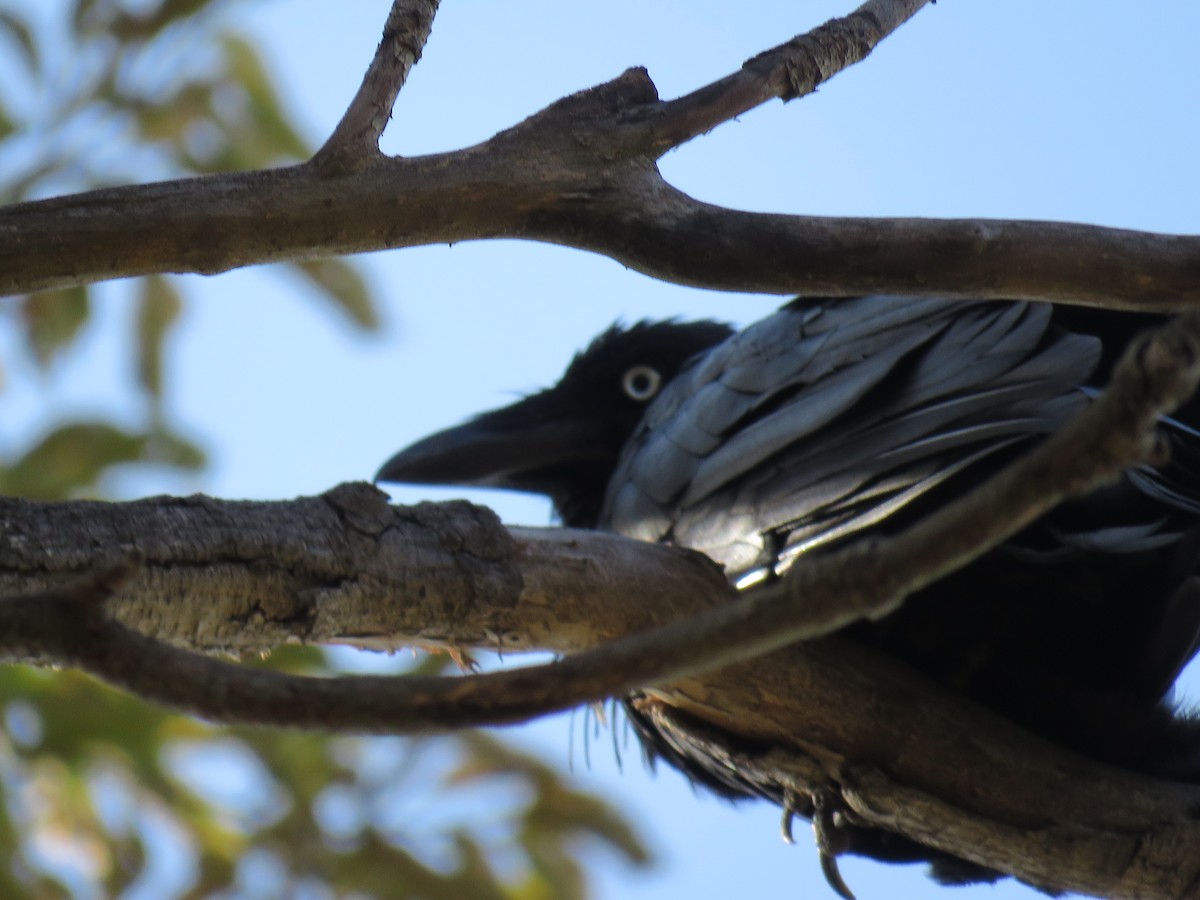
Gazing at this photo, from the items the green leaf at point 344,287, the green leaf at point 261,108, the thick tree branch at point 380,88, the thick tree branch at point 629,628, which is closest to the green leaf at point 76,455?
the green leaf at point 344,287

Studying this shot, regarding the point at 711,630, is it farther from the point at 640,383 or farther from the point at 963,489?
the point at 640,383

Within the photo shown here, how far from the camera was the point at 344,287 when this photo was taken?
5.30 m

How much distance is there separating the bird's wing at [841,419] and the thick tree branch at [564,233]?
0.74 m

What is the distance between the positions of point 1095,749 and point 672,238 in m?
1.52

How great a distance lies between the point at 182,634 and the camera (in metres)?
2.13

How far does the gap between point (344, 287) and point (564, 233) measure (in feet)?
11.1

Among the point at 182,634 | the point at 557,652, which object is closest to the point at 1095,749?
the point at 557,652

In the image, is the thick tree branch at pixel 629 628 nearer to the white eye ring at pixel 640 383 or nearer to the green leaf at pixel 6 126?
the white eye ring at pixel 640 383

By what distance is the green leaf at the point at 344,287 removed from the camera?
521 centimetres

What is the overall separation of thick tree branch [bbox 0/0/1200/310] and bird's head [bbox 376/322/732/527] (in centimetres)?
188

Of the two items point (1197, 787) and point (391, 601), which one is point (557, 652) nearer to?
point (391, 601)

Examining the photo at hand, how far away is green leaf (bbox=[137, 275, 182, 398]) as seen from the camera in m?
5.12

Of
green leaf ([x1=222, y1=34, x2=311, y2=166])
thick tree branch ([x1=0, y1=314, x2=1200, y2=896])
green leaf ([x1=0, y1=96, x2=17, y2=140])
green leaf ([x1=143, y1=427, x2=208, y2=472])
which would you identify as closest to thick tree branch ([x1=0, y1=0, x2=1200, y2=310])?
thick tree branch ([x1=0, y1=314, x2=1200, y2=896])

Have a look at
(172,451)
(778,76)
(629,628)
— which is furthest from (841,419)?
A: (172,451)
